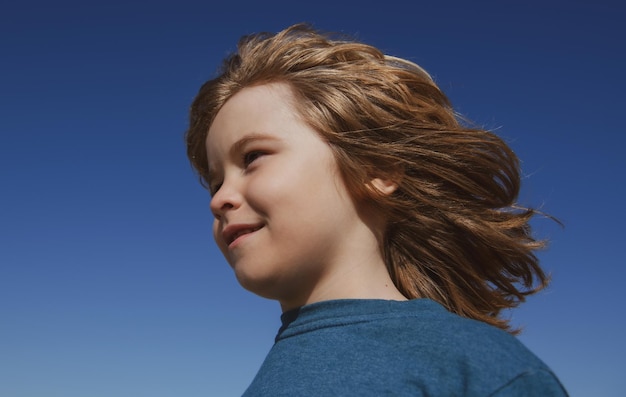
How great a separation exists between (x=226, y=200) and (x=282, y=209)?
250 mm

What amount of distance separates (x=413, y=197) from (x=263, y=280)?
0.70 metres

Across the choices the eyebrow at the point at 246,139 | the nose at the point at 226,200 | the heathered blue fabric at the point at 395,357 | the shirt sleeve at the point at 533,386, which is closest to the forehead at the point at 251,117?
the eyebrow at the point at 246,139

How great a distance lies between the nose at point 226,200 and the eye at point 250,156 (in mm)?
104

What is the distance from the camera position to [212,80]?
10.1 ft

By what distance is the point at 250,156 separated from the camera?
2.51 metres

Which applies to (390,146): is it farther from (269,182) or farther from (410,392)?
(410,392)

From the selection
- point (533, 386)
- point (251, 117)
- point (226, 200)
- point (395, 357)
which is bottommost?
point (533, 386)

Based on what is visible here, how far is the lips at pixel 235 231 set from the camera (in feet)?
7.90

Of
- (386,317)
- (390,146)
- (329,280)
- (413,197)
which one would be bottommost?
(386,317)

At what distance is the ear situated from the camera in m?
2.60

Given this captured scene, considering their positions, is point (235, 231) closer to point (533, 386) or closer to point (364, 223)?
point (364, 223)

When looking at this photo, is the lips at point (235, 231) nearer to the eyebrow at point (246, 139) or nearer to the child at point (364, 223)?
the child at point (364, 223)

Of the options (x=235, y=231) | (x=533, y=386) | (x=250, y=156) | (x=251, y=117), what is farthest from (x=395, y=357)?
(x=251, y=117)

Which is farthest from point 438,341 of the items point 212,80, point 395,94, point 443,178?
point 212,80
